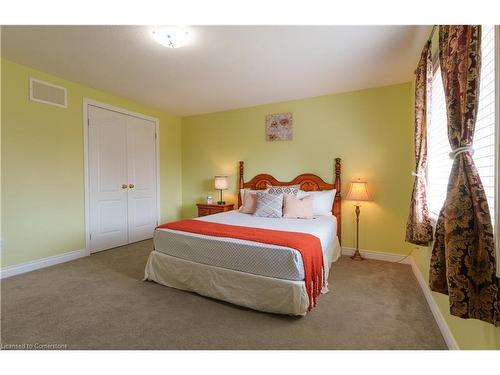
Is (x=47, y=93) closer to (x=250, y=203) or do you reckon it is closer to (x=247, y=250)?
(x=250, y=203)

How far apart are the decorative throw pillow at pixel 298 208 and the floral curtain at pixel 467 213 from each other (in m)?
1.89

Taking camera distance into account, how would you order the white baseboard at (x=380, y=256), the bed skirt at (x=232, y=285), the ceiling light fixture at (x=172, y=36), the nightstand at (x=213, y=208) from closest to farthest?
the bed skirt at (x=232, y=285)
the ceiling light fixture at (x=172, y=36)
the white baseboard at (x=380, y=256)
the nightstand at (x=213, y=208)

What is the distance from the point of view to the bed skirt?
5.97 feet

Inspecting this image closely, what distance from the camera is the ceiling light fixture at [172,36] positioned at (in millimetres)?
2003

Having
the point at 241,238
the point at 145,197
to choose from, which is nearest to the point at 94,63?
the point at 145,197

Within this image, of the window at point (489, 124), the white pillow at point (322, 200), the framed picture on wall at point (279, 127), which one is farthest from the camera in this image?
the framed picture on wall at point (279, 127)

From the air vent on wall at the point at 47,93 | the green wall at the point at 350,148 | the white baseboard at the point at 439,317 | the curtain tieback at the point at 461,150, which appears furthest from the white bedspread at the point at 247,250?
the air vent on wall at the point at 47,93

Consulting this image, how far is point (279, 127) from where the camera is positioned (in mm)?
3965

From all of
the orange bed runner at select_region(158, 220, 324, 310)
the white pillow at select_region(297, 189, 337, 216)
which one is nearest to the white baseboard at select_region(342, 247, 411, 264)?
the white pillow at select_region(297, 189, 337, 216)

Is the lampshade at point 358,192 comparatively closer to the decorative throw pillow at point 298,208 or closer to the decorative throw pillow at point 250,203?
the decorative throw pillow at point 298,208

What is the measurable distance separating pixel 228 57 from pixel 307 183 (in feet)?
6.99

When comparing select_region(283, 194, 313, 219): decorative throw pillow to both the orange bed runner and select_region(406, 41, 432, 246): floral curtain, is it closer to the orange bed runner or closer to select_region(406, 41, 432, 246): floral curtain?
the orange bed runner

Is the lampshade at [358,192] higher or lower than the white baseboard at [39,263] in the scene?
higher

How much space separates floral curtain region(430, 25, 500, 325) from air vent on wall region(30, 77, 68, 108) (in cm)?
409
